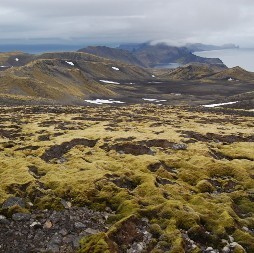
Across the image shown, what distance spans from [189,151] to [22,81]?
160 meters

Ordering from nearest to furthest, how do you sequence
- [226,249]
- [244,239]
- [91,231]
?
1. [226,249]
2. [244,239]
3. [91,231]

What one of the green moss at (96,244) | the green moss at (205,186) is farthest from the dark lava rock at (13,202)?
the green moss at (205,186)

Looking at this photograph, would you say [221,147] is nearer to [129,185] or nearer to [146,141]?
[146,141]

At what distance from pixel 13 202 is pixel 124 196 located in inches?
302

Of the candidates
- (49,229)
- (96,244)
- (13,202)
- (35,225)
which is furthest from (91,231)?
(13,202)

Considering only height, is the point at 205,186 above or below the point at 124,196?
below

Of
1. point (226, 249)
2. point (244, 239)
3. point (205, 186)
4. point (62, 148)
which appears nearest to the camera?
point (226, 249)

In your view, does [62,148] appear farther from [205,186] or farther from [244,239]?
[244,239]

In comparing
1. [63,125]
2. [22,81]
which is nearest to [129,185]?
[63,125]

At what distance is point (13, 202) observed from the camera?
2520cm

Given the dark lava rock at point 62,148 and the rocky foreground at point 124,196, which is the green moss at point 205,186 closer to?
the rocky foreground at point 124,196

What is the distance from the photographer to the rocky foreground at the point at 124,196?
69.6ft

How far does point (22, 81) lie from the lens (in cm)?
18838

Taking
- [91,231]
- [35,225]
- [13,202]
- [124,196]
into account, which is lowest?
[91,231]
